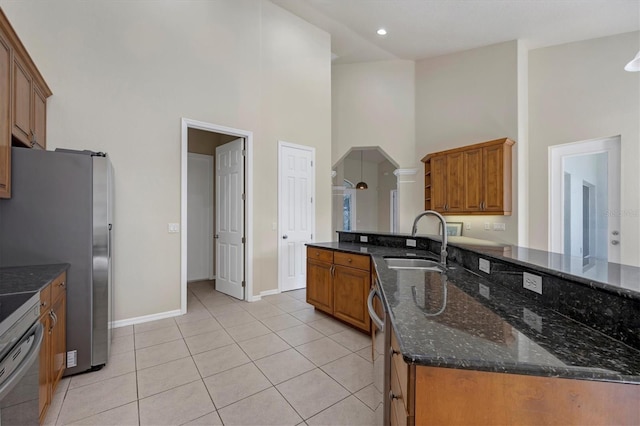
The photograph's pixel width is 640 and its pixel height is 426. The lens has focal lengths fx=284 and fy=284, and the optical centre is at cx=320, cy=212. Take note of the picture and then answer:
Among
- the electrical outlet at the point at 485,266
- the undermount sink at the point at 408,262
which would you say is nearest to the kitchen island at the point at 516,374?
the electrical outlet at the point at 485,266

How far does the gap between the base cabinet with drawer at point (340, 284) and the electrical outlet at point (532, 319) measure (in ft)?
5.23

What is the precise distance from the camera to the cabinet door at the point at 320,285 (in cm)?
312

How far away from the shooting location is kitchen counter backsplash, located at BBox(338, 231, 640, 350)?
2.73 feet

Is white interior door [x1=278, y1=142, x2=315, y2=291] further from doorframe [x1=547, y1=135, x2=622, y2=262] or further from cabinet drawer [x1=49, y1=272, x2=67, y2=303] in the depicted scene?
doorframe [x1=547, y1=135, x2=622, y2=262]

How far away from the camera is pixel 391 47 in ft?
16.5

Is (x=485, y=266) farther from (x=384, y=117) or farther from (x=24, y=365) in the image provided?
(x=384, y=117)

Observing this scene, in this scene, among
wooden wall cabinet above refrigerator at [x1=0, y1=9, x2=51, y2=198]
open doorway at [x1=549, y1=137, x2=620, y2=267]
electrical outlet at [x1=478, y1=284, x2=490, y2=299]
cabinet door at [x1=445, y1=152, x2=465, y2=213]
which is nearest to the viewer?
electrical outlet at [x1=478, y1=284, x2=490, y2=299]

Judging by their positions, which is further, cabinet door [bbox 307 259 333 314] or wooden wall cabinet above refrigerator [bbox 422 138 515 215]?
wooden wall cabinet above refrigerator [bbox 422 138 515 215]

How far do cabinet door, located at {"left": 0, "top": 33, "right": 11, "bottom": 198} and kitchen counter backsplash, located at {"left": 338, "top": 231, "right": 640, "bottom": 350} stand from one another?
294 cm

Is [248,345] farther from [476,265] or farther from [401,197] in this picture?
[401,197]

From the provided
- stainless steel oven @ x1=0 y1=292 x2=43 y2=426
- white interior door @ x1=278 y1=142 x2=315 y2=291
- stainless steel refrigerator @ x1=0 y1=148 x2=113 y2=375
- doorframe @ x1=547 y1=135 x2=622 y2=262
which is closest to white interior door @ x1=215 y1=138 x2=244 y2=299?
white interior door @ x1=278 y1=142 x2=315 y2=291

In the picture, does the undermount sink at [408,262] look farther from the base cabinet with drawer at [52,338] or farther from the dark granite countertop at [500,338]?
the base cabinet with drawer at [52,338]

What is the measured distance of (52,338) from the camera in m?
1.68

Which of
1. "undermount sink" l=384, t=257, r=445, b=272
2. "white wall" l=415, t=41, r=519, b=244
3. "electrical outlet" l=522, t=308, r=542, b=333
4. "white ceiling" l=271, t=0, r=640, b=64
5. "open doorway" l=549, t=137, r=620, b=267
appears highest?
"white ceiling" l=271, t=0, r=640, b=64
